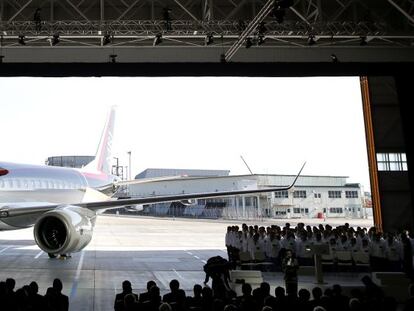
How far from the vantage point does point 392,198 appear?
51.5ft

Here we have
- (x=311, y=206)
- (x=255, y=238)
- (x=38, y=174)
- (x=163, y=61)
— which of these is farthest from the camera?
(x=311, y=206)

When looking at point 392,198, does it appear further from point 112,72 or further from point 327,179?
point 327,179

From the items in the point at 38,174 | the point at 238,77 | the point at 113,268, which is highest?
the point at 238,77

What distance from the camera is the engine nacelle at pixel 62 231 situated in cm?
1120

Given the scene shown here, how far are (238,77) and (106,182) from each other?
27.9 ft

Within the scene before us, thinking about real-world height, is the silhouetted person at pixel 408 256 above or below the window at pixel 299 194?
below

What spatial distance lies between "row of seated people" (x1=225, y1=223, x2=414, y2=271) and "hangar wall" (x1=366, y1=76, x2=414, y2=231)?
192 inches

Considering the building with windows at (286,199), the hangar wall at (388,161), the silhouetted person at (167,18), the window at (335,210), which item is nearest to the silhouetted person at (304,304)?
the silhouetted person at (167,18)

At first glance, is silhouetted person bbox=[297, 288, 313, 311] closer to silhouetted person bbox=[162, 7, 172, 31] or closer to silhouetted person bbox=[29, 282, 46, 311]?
silhouetted person bbox=[29, 282, 46, 311]

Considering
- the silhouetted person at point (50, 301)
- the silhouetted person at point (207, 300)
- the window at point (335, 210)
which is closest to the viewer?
the silhouetted person at point (50, 301)

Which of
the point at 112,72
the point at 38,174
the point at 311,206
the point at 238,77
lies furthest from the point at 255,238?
the point at 311,206

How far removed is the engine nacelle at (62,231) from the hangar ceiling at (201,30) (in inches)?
171

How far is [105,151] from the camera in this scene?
69.5ft

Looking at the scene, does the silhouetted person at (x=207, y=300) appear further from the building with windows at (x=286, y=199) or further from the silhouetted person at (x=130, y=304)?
the building with windows at (x=286, y=199)
